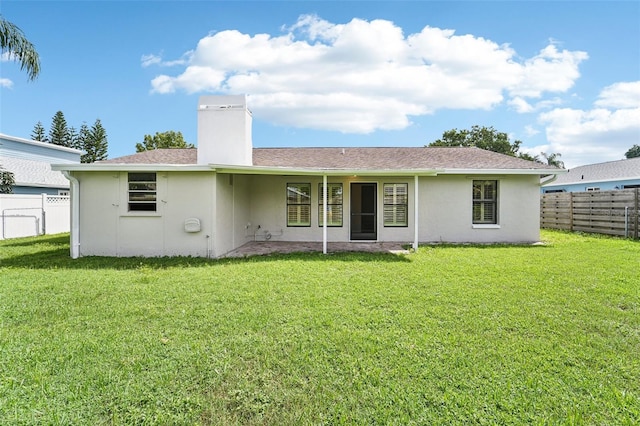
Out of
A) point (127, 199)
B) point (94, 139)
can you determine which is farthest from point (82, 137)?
point (127, 199)

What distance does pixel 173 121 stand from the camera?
99.4ft

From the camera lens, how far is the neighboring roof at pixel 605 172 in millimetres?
20795

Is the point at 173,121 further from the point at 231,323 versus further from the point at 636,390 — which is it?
the point at 636,390

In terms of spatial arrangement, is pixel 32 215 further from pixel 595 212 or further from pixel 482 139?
pixel 482 139

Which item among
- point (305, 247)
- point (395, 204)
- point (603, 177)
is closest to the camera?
point (305, 247)

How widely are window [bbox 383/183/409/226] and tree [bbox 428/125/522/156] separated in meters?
29.7

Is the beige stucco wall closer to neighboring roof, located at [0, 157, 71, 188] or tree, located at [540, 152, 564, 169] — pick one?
neighboring roof, located at [0, 157, 71, 188]

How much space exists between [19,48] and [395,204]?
12309 mm

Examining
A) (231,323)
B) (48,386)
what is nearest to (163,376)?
(48,386)

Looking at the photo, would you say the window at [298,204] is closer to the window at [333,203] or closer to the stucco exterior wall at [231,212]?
the window at [333,203]

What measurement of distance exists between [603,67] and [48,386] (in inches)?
651

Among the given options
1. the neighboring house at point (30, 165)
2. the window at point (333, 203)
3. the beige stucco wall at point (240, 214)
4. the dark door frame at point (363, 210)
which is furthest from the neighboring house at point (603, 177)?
the neighboring house at point (30, 165)

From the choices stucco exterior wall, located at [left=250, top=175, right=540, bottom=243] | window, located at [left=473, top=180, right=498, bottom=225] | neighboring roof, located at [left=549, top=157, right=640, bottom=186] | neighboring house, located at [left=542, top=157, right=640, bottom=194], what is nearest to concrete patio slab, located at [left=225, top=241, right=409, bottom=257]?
stucco exterior wall, located at [left=250, top=175, right=540, bottom=243]

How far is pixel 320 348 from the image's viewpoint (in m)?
3.50
